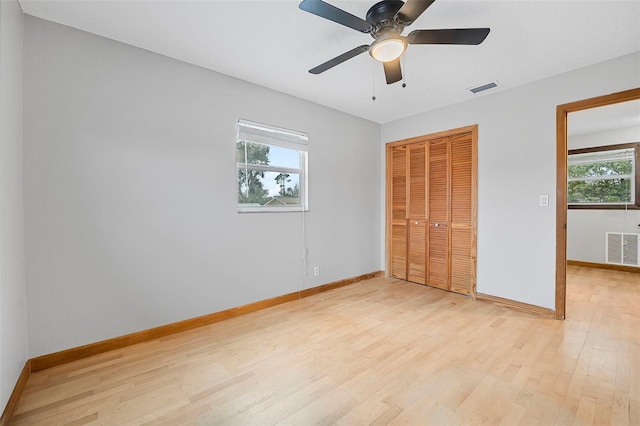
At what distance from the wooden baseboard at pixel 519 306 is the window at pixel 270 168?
2.41m

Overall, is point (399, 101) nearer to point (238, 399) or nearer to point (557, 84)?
point (557, 84)

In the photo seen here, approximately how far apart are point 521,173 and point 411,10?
2355 millimetres

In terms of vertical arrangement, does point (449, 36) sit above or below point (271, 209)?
above

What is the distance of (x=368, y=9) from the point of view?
70.9 inches

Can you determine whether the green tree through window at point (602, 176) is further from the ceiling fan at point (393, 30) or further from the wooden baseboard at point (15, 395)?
the wooden baseboard at point (15, 395)

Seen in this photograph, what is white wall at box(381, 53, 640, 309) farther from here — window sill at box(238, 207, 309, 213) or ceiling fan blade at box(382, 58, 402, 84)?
window sill at box(238, 207, 309, 213)

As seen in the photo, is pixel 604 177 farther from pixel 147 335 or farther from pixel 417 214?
pixel 147 335

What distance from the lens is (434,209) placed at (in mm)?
Answer: 3736

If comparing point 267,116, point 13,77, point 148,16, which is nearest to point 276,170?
point 267,116

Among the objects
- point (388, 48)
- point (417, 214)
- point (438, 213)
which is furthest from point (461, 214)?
point (388, 48)

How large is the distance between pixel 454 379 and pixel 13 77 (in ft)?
11.0

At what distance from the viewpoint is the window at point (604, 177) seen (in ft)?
14.8

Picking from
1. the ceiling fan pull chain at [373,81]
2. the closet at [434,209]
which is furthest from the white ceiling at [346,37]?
the closet at [434,209]

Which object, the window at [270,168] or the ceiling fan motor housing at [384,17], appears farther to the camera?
the window at [270,168]
